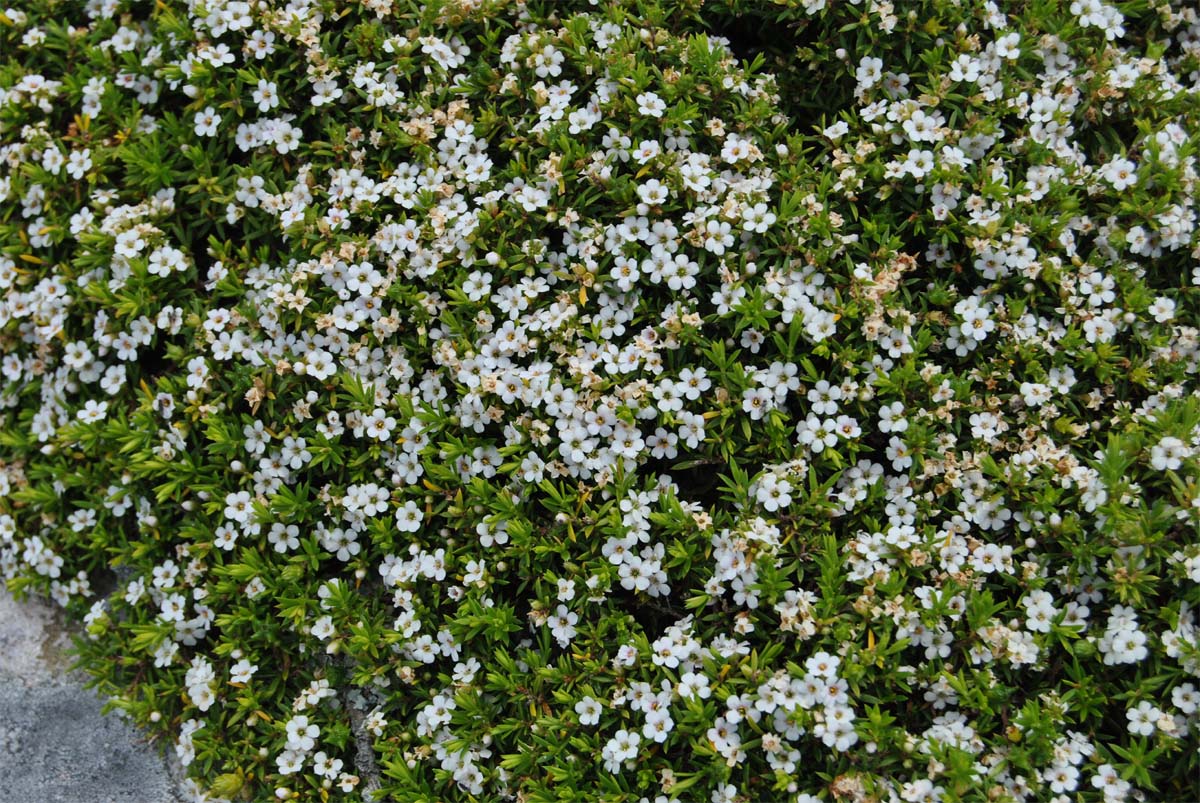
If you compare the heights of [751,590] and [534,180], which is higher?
[534,180]

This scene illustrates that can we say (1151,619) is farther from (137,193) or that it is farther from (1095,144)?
(137,193)

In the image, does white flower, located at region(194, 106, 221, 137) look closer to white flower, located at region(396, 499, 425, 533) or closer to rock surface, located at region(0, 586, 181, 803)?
white flower, located at region(396, 499, 425, 533)

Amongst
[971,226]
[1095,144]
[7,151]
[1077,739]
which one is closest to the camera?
[1077,739]

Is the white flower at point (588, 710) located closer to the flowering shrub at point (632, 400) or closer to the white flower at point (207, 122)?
the flowering shrub at point (632, 400)

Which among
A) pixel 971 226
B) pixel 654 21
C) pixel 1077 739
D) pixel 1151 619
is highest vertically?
pixel 654 21

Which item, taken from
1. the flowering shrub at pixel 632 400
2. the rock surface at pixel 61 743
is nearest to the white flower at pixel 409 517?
the flowering shrub at pixel 632 400

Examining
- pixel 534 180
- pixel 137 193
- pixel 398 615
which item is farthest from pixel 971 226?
pixel 137 193
